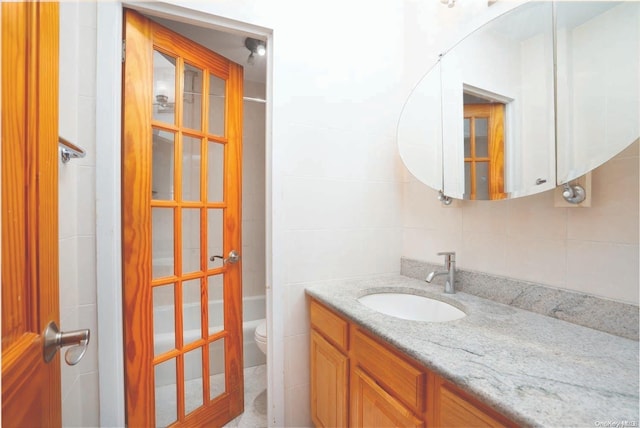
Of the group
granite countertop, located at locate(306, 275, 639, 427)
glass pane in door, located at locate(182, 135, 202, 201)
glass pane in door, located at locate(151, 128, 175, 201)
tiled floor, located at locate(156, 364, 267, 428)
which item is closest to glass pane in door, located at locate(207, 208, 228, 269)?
glass pane in door, located at locate(182, 135, 202, 201)

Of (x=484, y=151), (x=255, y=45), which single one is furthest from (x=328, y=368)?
(x=255, y=45)

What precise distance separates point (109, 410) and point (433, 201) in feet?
5.62

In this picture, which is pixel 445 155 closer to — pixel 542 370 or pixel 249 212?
pixel 542 370

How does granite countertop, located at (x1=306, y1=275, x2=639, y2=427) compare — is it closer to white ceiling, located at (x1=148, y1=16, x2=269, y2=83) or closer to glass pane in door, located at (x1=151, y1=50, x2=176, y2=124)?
glass pane in door, located at (x1=151, y1=50, x2=176, y2=124)

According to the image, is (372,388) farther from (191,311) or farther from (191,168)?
(191,168)

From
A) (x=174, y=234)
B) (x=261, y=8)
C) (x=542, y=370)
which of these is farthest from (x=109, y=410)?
(x=261, y=8)

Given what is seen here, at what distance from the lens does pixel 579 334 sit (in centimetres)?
78

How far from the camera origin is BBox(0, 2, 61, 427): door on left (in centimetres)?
38

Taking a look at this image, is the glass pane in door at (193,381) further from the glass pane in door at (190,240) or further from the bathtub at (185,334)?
the glass pane in door at (190,240)

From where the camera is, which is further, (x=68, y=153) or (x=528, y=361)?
(x=68, y=153)

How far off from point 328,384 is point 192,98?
1515mm

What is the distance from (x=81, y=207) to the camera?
1073mm

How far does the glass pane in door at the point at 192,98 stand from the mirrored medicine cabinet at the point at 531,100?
1132mm

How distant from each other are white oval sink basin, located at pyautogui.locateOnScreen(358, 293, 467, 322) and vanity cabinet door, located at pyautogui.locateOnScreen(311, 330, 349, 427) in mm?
259
